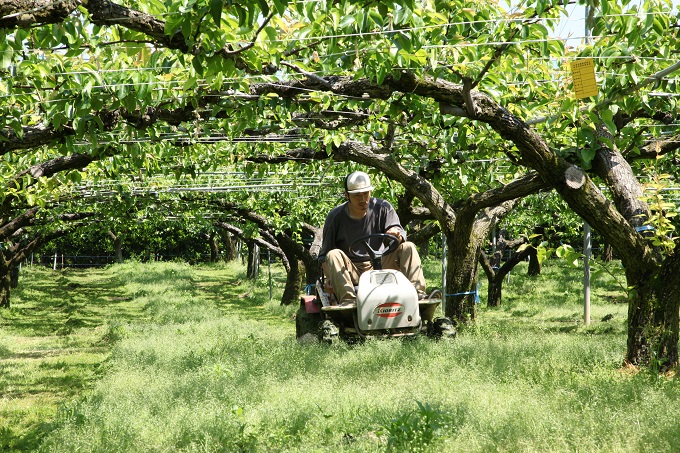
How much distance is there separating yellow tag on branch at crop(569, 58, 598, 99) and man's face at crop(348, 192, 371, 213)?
9.49ft

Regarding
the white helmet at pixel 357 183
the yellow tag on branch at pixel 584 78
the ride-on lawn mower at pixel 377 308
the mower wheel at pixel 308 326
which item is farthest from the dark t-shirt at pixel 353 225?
the yellow tag on branch at pixel 584 78

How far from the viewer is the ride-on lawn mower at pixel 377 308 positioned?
7367mm

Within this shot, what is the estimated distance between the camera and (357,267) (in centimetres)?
803

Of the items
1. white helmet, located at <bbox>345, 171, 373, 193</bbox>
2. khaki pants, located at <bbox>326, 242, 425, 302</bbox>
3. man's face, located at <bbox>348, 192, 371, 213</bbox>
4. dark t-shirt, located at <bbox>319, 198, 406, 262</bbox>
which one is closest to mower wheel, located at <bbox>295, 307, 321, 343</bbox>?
khaki pants, located at <bbox>326, 242, 425, 302</bbox>

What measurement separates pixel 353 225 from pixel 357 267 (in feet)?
1.52

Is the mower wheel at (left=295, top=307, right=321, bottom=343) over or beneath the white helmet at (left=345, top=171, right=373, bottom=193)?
beneath

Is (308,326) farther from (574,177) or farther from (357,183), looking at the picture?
(574,177)

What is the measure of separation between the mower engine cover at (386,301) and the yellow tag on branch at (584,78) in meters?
2.83

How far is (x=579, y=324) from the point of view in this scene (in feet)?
46.7

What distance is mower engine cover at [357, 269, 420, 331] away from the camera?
732cm

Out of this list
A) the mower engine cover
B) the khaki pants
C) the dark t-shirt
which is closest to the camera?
the mower engine cover

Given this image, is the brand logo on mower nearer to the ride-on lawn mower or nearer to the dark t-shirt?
the ride-on lawn mower

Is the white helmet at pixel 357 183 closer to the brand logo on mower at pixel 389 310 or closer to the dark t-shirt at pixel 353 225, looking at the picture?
Result: the dark t-shirt at pixel 353 225

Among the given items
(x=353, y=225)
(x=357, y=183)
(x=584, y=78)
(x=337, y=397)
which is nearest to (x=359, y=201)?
(x=357, y=183)
